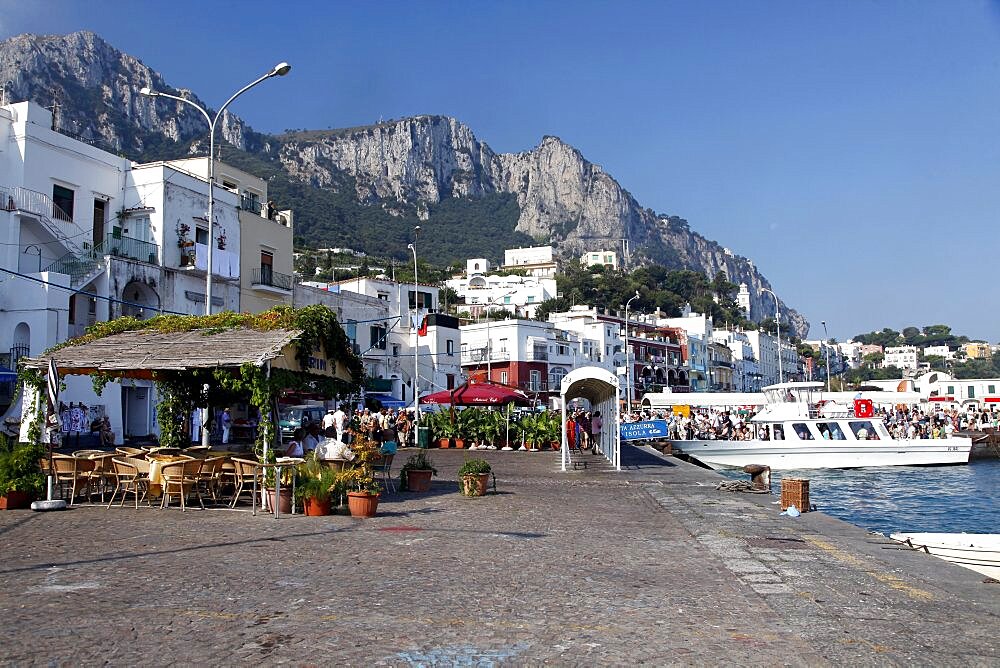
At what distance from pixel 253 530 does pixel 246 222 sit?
116 feet

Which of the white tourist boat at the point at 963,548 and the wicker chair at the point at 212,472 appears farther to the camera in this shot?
the wicker chair at the point at 212,472

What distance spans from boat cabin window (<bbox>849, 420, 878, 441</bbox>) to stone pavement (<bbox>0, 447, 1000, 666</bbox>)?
22.7 metres

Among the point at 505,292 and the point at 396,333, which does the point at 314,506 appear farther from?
the point at 505,292

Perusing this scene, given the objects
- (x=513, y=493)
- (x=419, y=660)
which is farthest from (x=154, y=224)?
(x=419, y=660)

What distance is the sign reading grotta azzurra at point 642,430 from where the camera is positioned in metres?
28.1

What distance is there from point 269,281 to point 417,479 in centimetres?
3019

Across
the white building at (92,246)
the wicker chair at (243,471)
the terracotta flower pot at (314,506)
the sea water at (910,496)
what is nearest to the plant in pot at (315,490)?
the terracotta flower pot at (314,506)

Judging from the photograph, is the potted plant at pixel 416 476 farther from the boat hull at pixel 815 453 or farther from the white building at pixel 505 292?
the white building at pixel 505 292

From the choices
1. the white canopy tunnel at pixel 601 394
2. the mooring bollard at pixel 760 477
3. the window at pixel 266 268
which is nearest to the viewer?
the mooring bollard at pixel 760 477

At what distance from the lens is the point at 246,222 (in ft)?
144

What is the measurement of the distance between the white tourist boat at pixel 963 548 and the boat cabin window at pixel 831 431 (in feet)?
73.1

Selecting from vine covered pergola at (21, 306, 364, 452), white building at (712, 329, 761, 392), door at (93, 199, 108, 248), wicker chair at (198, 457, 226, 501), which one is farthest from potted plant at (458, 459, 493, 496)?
white building at (712, 329, 761, 392)

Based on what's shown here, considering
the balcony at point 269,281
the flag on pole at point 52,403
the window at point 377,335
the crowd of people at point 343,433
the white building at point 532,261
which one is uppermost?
the white building at point 532,261

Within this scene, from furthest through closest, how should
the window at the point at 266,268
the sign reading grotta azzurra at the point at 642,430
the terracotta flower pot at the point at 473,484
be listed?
the window at the point at 266,268, the sign reading grotta azzurra at the point at 642,430, the terracotta flower pot at the point at 473,484
